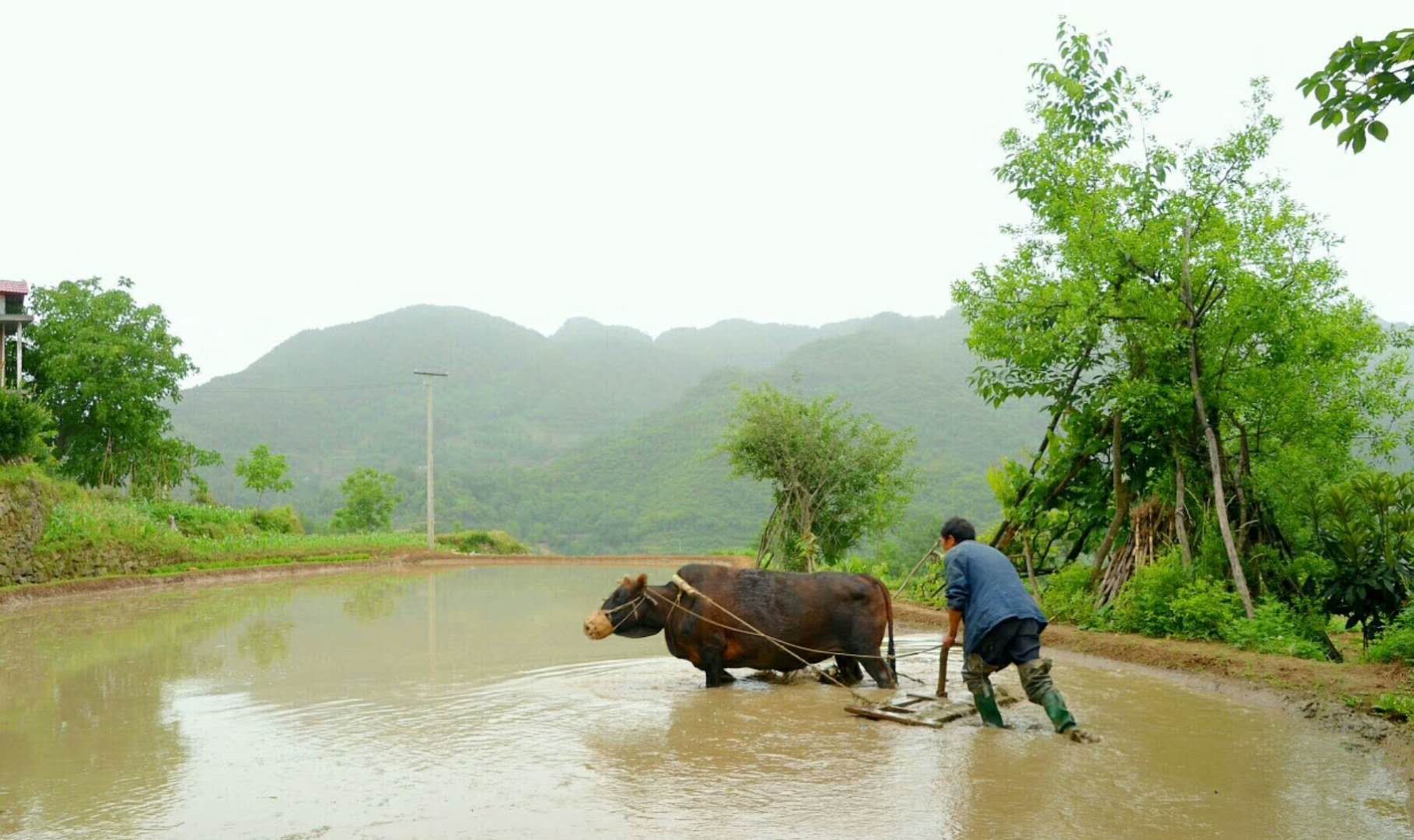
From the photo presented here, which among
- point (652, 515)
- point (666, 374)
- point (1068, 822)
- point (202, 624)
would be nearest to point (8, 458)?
point (202, 624)

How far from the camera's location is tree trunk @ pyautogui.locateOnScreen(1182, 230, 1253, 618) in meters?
11.4

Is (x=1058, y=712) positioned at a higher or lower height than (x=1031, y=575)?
lower

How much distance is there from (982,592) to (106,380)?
42127 millimetres

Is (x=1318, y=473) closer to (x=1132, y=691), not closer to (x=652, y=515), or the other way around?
(x=1132, y=691)

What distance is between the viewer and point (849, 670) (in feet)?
33.5

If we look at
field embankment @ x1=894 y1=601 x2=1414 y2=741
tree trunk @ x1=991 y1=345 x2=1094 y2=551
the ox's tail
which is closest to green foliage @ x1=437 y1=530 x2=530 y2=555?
tree trunk @ x1=991 y1=345 x2=1094 y2=551

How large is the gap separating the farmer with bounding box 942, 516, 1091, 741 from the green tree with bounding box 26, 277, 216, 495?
41126 mm

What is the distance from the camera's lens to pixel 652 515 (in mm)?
74250

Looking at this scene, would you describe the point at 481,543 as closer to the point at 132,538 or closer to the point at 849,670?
the point at 132,538

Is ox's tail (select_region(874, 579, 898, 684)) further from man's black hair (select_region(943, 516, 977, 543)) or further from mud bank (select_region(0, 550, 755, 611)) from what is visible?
mud bank (select_region(0, 550, 755, 611))

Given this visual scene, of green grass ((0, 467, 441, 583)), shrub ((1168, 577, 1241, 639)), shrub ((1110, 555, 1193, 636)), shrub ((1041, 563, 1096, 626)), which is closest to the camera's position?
shrub ((1168, 577, 1241, 639))

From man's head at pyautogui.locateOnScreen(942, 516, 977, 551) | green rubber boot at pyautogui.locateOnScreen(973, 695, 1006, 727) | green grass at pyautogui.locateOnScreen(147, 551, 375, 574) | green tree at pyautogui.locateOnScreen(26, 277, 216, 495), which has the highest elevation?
green tree at pyautogui.locateOnScreen(26, 277, 216, 495)

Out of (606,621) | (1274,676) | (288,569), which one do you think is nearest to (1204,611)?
(1274,676)

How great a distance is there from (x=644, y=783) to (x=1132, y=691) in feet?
17.8
